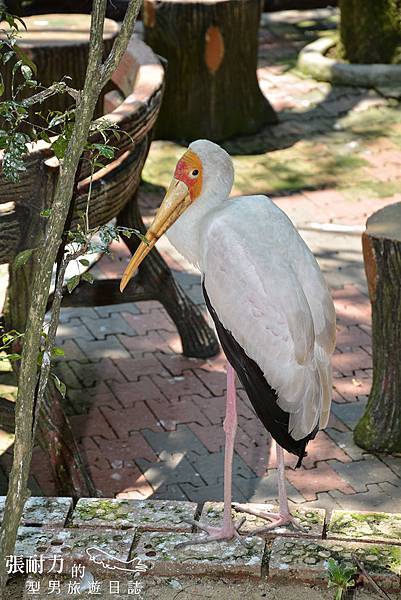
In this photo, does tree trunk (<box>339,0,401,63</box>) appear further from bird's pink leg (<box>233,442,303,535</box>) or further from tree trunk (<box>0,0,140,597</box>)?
tree trunk (<box>0,0,140,597</box>)

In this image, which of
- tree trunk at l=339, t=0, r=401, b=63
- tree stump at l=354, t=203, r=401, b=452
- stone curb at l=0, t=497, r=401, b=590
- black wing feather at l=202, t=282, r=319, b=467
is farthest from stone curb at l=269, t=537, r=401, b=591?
tree trunk at l=339, t=0, r=401, b=63

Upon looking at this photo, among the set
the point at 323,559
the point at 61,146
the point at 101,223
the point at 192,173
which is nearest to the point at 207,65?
the point at 101,223

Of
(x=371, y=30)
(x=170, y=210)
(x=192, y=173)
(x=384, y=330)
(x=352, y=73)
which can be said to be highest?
(x=192, y=173)

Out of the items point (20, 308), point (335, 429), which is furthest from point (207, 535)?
point (335, 429)

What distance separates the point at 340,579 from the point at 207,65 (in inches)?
236

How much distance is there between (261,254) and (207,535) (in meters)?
0.87

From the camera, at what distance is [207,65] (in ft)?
28.9

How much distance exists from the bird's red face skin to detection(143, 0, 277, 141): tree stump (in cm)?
489

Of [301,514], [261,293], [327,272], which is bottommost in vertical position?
[327,272]

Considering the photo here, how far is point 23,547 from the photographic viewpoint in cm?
354

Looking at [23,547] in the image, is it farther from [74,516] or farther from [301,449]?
[301,449]

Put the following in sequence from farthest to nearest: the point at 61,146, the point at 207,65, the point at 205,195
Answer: the point at 207,65, the point at 205,195, the point at 61,146

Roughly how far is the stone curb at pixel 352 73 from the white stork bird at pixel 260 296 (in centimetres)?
624

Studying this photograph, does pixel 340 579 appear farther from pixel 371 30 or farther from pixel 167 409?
pixel 371 30
